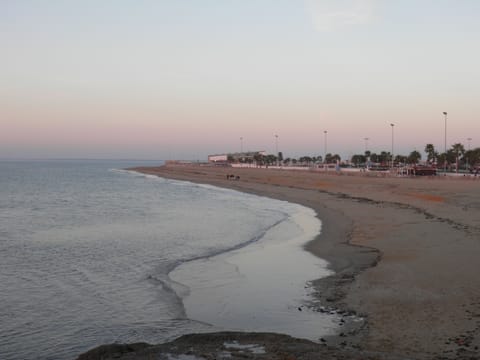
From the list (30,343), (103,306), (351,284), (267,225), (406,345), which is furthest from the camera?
(267,225)

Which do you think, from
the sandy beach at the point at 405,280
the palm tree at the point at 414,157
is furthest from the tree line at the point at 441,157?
the sandy beach at the point at 405,280

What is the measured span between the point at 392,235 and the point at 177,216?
1391cm

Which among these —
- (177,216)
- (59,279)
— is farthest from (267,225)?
(59,279)

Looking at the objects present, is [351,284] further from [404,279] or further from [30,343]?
[30,343]

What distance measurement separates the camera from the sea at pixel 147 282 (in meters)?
8.58

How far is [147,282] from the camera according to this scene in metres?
12.6

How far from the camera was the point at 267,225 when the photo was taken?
24609 mm

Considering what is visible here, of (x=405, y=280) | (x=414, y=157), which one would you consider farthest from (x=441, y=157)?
(x=405, y=280)

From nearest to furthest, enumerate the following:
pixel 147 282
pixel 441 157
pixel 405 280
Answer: pixel 405 280 → pixel 147 282 → pixel 441 157

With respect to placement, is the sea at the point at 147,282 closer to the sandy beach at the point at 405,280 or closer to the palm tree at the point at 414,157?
the sandy beach at the point at 405,280

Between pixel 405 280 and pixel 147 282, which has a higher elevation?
pixel 405 280

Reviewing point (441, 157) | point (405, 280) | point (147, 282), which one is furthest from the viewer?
point (441, 157)

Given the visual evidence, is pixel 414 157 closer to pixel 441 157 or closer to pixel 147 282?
pixel 441 157

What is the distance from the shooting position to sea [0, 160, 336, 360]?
8.58 m
